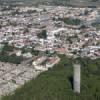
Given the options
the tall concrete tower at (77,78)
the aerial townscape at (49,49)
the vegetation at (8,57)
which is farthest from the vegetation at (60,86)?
the vegetation at (8,57)

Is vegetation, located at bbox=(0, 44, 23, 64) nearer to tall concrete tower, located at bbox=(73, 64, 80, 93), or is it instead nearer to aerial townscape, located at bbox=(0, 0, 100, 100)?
aerial townscape, located at bbox=(0, 0, 100, 100)

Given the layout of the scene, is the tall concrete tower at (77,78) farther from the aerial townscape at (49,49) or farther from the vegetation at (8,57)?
the vegetation at (8,57)

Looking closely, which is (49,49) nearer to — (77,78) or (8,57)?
(8,57)

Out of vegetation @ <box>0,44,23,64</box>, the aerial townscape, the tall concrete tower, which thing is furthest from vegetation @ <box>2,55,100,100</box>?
vegetation @ <box>0,44,23,64</box>

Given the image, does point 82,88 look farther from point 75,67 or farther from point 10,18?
point 10,18

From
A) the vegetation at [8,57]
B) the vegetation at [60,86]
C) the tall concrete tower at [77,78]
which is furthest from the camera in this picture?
the vegetation at [8,57]

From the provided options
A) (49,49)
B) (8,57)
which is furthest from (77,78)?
(49,49)

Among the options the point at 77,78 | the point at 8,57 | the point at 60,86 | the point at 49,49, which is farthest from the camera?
the point at 49,49
